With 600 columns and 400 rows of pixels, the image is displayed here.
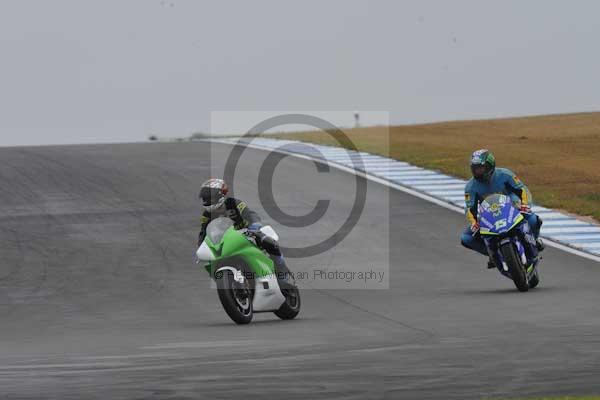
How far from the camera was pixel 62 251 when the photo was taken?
19.5 m

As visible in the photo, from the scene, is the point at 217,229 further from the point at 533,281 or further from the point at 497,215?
the point at 533,281

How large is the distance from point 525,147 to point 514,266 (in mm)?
18554

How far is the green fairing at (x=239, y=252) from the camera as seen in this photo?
12.8 meters

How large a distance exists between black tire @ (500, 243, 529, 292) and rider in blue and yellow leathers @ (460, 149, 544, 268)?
0.70 meters

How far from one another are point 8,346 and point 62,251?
7468 mm

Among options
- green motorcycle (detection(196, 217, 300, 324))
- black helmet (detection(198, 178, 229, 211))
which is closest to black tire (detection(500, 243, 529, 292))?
green motorcycle (detection(196, 217, 300, 324))

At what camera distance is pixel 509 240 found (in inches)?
605

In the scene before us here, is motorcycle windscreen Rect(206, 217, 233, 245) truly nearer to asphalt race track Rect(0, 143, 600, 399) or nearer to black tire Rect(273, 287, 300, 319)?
asphalt race track Rect(0, 143, 600, 399)

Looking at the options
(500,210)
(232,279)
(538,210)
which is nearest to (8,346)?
(232,279)

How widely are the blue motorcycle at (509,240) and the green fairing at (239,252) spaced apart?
11.4 ft

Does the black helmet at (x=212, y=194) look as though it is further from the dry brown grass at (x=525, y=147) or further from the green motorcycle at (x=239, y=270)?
the dry brown grass at (x=525, y=147)

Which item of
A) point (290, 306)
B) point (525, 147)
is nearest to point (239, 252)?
point (290, 306)

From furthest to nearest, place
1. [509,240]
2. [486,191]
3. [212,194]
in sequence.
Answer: [486,191], [509,240], [212,194]

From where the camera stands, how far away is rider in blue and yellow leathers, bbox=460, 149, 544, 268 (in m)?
16.0
